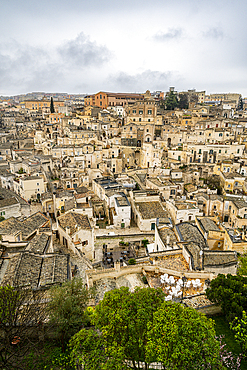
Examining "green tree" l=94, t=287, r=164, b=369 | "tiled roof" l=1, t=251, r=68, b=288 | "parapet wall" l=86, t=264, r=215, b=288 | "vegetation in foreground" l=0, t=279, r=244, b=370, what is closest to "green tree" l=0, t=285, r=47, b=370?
"vegetation in foreground" l=0, t=279, r=244, b=370

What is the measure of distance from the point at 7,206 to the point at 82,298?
24.3 metres

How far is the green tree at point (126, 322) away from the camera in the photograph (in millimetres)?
10984

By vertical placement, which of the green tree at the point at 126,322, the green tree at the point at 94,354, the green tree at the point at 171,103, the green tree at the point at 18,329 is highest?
the green tree at the point at 171,103

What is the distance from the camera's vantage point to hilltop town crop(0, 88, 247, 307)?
19.6m

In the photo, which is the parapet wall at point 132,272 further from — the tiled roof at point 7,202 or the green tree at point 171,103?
the green tree at point 171,103

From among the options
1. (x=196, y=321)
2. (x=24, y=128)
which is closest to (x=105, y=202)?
(x=196, y=321)

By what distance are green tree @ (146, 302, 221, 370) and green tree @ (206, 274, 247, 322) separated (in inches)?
157

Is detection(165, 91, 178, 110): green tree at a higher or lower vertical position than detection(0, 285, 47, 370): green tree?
higher

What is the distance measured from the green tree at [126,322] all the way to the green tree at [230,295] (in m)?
4.59

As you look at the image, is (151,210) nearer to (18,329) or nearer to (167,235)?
(167,235)

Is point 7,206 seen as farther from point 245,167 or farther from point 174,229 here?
point 245,167

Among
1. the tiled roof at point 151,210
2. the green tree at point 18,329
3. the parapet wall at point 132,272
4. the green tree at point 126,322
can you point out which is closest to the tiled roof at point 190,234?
the parapet wall at point 132,272

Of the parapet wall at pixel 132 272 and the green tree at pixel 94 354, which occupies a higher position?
the green tree at pixel 94 354

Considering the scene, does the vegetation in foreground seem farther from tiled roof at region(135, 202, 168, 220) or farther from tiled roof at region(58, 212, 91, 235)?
tiled roof at region(135, 202, 168, 220)
